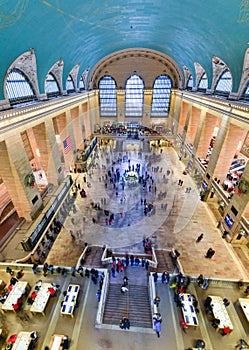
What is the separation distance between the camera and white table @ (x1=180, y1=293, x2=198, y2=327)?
625cm

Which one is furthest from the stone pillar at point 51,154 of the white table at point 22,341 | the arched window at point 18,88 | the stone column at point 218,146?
the stone column at point 218,146

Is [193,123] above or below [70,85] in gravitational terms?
below

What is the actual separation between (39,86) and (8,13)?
663 centimetres

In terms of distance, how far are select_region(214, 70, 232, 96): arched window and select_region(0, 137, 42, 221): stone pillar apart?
57.5ft

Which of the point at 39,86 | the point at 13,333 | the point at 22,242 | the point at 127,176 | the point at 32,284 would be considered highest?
the point at 39,86

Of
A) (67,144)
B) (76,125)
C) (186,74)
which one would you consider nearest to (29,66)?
(67,144)

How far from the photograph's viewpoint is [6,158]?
897cm

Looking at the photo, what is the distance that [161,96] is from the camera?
29.5 m

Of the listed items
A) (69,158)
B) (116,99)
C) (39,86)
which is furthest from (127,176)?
(116,99)

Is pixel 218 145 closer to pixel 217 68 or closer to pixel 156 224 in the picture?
pixel 156 224

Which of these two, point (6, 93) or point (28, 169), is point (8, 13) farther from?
point (28, 169)

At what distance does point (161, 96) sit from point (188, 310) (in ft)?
97.4

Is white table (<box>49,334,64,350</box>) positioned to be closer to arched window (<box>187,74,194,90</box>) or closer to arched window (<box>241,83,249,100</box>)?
arched window (<box>241,83,249,100</box>)

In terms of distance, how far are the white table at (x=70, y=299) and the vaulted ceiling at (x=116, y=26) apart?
39.1ft
